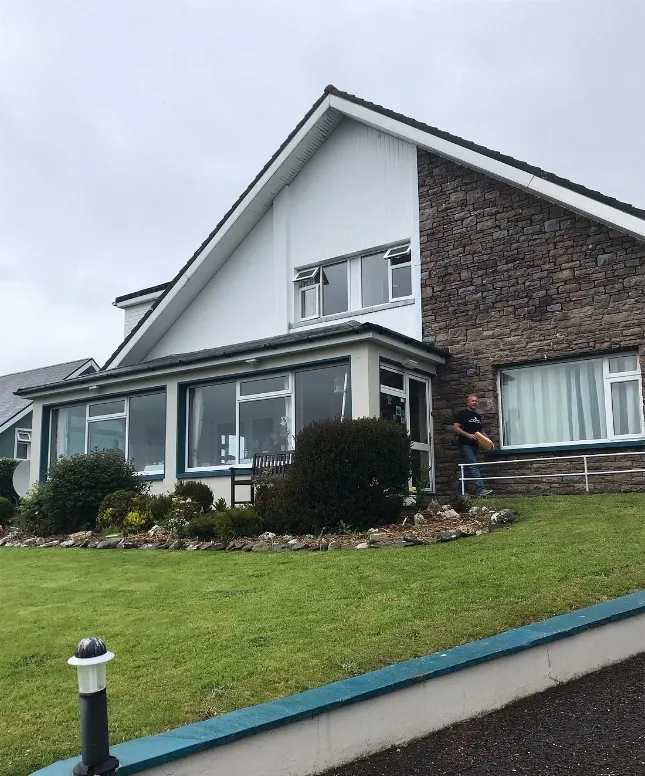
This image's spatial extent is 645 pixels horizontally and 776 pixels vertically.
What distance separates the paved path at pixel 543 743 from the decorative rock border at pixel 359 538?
453 cm

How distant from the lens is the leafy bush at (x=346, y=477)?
32.8 feet

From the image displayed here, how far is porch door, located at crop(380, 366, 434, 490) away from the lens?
1316 cm

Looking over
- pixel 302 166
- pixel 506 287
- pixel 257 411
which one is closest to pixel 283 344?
pixel 257 411

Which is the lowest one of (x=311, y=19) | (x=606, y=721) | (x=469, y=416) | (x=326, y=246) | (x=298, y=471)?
(x=606, y=721)

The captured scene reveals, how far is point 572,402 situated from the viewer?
13328mm

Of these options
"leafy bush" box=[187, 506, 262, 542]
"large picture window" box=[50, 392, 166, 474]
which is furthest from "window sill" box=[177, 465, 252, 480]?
"leafy bush" box=[187, 506, 262, 542]

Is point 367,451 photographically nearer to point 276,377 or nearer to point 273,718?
point 276,377

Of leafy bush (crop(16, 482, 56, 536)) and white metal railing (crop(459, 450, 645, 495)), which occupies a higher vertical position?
white metal railing (crop(459, 450, 645, 495))

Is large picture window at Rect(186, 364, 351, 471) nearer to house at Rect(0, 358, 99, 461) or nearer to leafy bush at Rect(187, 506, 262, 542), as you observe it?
leafy bush at Rect(187, 506, 262, 542)

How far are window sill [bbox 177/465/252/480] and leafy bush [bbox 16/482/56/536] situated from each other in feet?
8.94

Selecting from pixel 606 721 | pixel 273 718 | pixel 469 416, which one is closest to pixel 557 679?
pixel 606 721

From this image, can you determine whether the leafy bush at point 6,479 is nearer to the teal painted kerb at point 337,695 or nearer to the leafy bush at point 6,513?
the leafy bush at point 6,513

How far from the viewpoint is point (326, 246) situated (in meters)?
16.4

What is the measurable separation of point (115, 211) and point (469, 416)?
46.3 feet
